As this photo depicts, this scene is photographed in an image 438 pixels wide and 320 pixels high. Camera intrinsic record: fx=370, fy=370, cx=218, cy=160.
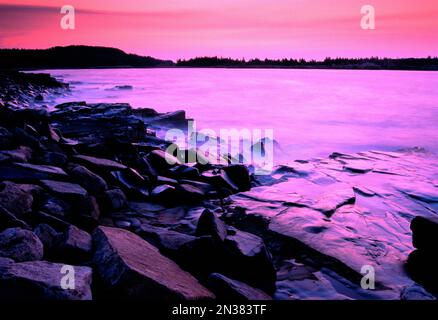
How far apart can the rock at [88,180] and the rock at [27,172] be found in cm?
14

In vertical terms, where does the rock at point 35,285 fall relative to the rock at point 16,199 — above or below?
below

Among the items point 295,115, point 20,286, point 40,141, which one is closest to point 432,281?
point 20,286

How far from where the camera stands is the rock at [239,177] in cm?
535

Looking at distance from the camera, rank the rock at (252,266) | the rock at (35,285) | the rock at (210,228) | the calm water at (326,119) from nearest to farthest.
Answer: the rock at (35,285)
the rock at (252,266)
the rock at (210,228)
the calm water at (326,119)

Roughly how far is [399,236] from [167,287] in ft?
9.38

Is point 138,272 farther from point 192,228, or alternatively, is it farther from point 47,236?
point 192,228

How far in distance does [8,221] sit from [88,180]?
1.38 metres

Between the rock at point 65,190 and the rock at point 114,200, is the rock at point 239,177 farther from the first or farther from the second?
the rock at point 65,190

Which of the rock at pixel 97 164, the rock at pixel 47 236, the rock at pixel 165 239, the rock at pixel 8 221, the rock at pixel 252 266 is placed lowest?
the rock at pixel 252 266

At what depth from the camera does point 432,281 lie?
3.04 metres

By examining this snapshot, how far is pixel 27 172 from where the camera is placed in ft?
12.2

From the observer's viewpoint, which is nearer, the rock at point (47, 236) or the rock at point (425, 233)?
the rock at point (47, 236)

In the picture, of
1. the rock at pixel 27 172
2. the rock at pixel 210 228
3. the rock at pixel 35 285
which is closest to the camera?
the rock at pixel 35 285

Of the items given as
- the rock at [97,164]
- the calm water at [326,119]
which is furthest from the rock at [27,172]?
the calm water at [326,119]
